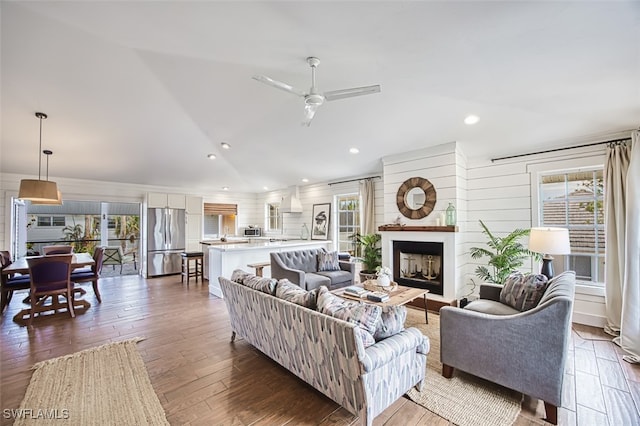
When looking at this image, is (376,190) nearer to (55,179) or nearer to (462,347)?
(462,347)

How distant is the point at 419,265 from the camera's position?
4.86 meters

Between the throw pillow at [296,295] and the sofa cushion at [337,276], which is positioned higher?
the throw pillow at [296,295]

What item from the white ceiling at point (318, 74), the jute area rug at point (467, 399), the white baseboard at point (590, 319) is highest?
the white ceiling at point (318, 74)

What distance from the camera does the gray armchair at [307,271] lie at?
4434 mm

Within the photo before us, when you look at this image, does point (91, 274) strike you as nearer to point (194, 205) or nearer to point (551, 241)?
point (194, 205)

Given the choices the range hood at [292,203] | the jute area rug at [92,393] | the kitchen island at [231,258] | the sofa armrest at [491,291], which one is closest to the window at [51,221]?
the kitchen island at [231,258]

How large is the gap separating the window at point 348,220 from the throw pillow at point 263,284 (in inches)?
160

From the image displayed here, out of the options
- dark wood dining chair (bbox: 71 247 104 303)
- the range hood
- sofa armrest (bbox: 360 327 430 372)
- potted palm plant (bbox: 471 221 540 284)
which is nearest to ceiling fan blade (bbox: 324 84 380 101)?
sofa armrest (bbox: 360 327 430 372)

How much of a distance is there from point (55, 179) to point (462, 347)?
835 cm

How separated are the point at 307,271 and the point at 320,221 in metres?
2.35

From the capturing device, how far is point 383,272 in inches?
147

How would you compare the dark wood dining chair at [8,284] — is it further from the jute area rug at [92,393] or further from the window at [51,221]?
the window at [51,221]

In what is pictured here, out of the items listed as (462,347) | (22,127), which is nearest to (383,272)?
(462,347)

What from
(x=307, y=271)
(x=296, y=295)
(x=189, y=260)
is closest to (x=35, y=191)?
(x=189, y=260)
